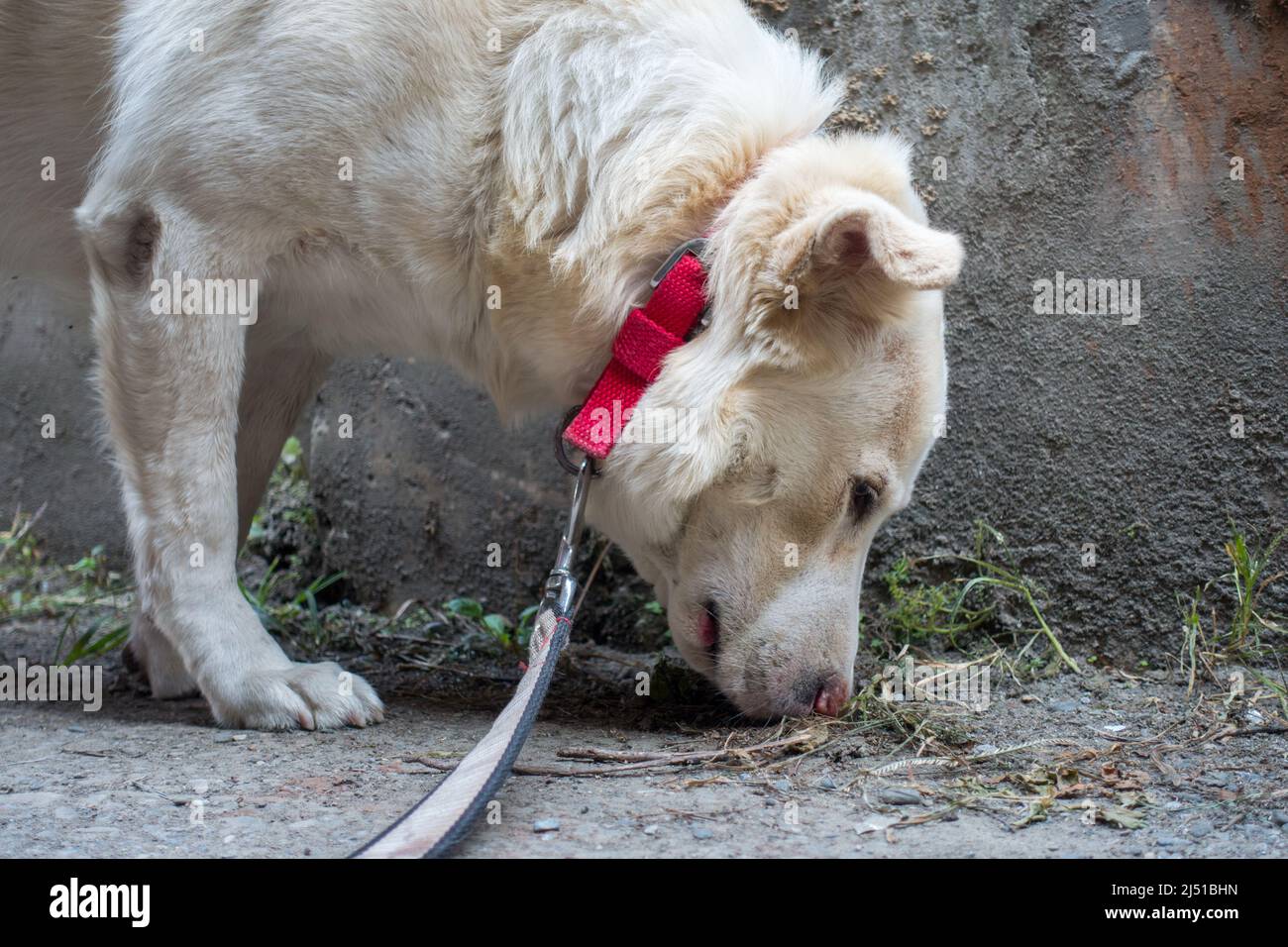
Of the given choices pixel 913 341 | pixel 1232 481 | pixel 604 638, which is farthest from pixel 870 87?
pixel 604 638

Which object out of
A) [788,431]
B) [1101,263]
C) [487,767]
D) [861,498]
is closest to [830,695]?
[861,498]

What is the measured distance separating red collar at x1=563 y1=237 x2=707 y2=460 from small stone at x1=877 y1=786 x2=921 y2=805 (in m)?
0.92

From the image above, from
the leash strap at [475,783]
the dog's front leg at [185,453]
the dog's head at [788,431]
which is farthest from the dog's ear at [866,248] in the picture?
the dog's front leg at [185,453]

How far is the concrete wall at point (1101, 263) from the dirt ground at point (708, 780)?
438 millimetres

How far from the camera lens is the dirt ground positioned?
198cm

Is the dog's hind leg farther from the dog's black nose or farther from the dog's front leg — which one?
the dog's black nose

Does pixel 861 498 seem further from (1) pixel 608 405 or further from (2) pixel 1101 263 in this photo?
(2) pixel 1101 263

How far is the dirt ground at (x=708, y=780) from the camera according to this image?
198 centimetres

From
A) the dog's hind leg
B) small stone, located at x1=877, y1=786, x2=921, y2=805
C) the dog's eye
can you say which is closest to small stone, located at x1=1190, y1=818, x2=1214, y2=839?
small stone, located at x1=877, y1=786, x2=921, y2=805

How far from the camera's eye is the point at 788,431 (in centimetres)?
254

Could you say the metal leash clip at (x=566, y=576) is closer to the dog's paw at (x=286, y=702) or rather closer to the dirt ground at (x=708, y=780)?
the dirt ground at (x=708, y=780)

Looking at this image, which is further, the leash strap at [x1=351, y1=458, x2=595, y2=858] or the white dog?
the white dog

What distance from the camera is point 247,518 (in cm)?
350

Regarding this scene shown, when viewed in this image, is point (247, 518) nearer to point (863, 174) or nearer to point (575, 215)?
point (575, 215)
